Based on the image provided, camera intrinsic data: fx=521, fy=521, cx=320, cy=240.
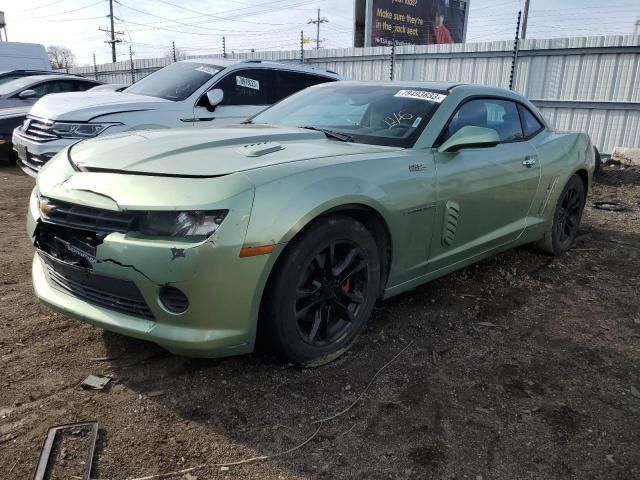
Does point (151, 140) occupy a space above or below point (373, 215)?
above

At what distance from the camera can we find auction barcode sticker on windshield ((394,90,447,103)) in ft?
11.1

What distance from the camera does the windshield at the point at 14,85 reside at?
926 centimetres

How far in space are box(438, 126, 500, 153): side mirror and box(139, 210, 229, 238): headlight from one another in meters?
1.57

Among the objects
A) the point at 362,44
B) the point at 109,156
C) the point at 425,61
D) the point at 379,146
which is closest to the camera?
the point at 109,156

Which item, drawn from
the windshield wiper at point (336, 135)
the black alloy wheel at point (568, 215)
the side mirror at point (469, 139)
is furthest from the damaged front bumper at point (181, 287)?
the black alloy wheel at point (568, 215)

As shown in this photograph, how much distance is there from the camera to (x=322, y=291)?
102 inches

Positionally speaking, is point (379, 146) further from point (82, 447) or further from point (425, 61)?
point (425, 61)

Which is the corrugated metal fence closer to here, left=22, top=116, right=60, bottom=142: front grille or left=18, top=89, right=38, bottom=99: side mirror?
left=18, top=89, right=38, bottom=99: side mirror

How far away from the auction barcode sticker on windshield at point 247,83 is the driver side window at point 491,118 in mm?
3749

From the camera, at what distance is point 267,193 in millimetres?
2229

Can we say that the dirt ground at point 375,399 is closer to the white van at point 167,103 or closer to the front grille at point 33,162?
the front grille at point 33,162

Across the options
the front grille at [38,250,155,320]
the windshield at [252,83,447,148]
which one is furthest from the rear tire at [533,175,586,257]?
the front grille at [38,250,155,320]

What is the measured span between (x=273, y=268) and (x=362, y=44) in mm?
26284

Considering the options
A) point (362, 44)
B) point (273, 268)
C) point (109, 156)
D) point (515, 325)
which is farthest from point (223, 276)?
point (362, 44)
